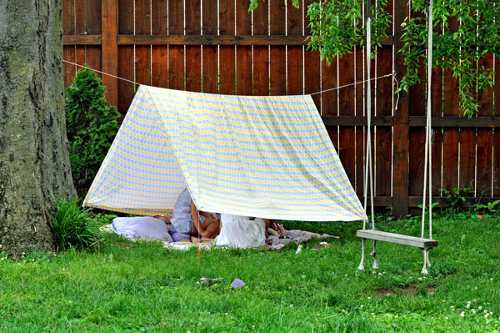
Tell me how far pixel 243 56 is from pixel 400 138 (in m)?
1.99

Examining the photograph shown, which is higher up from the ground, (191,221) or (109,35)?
(109,35)

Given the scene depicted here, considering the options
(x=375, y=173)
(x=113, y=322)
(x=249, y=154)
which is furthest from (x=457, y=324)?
(x=375, y=173)

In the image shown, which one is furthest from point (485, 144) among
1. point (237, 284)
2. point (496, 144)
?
point (237, 284)

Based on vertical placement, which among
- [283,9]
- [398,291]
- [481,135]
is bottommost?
[398,291]

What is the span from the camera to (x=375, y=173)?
22.4ft

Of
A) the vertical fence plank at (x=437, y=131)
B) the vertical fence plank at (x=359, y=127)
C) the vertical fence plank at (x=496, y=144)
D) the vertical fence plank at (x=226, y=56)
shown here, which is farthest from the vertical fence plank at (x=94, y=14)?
the vertical fence plank at (x=496, y=144)

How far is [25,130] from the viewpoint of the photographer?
4258 millimetres

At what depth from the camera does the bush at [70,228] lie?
171 inches

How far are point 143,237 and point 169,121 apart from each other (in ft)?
3.65

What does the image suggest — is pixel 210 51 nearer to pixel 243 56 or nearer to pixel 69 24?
pixel 243 56

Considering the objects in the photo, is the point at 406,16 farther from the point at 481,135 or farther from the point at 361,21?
the point at 481,135

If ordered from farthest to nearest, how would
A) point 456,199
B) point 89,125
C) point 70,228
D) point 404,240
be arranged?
point 456,199 < point 89,125 < point 70,228 < point 404,240

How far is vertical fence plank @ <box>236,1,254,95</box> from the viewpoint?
6.75 meters

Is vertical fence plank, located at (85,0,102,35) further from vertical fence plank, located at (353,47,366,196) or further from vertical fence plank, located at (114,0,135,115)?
vertical fence plank, located at (353,47,366,196)
